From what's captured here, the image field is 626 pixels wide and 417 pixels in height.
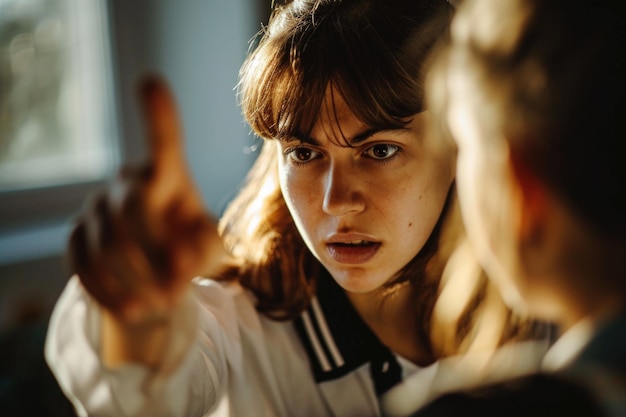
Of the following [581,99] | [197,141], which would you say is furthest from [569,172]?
Result: [197,141]

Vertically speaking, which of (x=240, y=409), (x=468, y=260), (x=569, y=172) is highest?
(x=569, y=172)

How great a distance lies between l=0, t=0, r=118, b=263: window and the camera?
4.25ft

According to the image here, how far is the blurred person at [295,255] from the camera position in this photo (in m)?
0.43

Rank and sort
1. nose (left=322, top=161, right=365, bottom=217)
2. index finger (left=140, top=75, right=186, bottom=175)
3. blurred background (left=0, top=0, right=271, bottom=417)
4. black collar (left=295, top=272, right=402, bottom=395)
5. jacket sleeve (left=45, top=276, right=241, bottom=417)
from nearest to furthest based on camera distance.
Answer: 1. index finger (left=140, top=75, right=186, bottom=175)
2. jacket sleeve (left=45, top=276, right=241, bottom=417)
3. nose (left=322, top=161, right=365, bottom=217)
4. black collar (left=295, top=272, right=402, bottom=395)
5. blurred background (left=0, top=0, right=271, bottom=417)

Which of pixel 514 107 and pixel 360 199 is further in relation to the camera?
pixel 360 199

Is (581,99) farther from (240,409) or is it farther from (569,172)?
(240,409)

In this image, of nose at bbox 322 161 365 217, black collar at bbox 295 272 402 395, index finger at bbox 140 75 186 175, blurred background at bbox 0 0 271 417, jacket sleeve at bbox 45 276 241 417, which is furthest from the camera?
blurred background at bbox 0 0 271 417

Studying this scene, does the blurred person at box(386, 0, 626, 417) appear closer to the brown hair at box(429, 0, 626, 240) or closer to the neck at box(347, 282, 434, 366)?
the brown hair at box(429, 0, 626, 240)

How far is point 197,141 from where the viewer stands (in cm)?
146

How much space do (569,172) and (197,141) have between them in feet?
3.60

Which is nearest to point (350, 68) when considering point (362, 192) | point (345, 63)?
point (345, 63)

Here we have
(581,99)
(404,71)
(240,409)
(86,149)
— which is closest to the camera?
(581,99)

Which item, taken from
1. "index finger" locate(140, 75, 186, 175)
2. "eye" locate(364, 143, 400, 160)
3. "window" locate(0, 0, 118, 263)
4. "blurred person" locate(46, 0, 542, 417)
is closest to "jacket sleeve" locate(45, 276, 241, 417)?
"blurred person" locate(46, 0, 542, 417)

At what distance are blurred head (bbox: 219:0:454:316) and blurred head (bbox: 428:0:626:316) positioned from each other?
0.20 m
